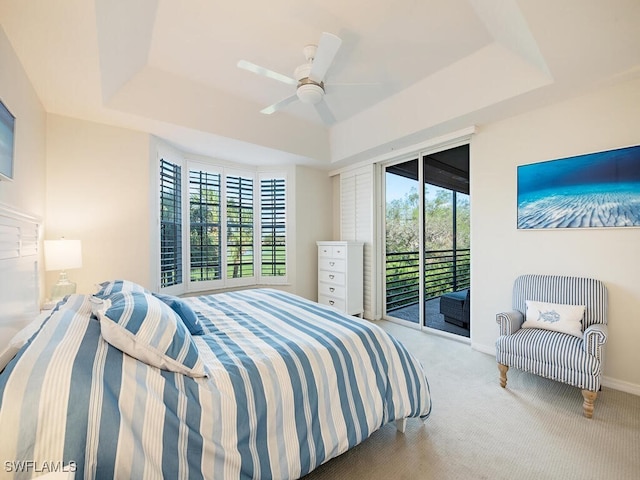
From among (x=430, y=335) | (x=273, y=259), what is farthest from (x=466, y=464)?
(x=273, y=259)

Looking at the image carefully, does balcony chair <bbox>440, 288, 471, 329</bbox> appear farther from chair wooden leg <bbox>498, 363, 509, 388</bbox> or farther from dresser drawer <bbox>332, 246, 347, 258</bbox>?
dresser drawer <bbox>332, 246, 347, 258</bbox>

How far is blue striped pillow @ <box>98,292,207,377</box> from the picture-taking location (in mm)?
1131

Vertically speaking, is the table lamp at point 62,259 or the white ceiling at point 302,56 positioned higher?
the white ceiling at point 302,56

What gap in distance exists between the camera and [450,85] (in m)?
2.78

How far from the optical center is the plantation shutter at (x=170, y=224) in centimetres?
348

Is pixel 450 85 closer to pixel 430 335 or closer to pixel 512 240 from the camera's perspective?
pixel 512 240

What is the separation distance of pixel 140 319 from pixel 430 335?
3.36 meters

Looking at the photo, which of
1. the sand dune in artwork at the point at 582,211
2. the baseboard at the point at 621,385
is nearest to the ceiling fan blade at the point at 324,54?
the sand dune in artwork at the point at 582,211

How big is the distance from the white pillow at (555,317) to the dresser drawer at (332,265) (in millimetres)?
2235

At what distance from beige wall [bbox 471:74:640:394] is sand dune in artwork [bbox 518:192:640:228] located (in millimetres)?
75

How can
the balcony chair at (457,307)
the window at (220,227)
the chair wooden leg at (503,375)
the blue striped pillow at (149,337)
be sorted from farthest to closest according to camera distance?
the window at (220,227) < the balcony chair at (457,307) < the chair wooden leg at (503,375) < the blue striped pillow at (149,337)

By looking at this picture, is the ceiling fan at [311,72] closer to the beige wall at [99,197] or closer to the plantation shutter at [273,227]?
the beige wall at [99,197]

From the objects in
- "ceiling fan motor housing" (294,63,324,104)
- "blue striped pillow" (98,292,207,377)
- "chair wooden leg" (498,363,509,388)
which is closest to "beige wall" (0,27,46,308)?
"blue striped pillow" (98,292,207,377)

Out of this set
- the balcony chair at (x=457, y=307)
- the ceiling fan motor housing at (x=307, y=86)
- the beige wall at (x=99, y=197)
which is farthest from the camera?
the balcony chair at (x=457, y=307)
